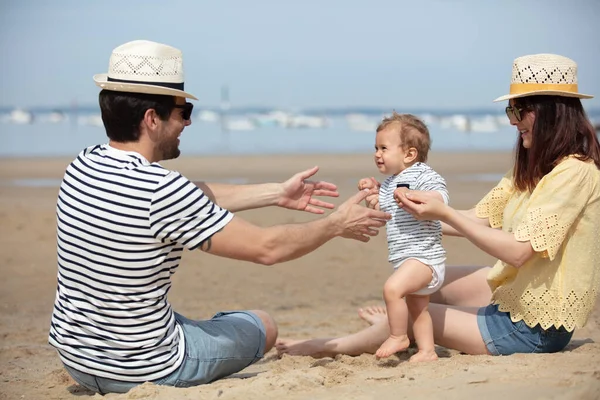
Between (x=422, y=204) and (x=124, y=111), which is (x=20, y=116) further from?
(x=422, y=204)

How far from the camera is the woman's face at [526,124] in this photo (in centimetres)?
471

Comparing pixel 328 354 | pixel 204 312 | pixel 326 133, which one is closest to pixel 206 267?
pixel 204 312

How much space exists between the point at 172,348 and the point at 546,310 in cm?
194

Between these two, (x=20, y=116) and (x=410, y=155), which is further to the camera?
(x=20, y=116)

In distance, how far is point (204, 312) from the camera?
23.7ft

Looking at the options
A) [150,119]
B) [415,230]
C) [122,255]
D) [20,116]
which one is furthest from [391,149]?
[20,116]

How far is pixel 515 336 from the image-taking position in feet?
15.6

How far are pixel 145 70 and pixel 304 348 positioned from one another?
2.07 metres

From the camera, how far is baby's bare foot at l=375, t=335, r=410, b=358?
4836 millimetres

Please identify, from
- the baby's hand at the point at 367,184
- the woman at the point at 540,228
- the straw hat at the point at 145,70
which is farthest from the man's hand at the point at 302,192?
the straw hat at the point at 145,70

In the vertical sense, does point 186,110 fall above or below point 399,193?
above

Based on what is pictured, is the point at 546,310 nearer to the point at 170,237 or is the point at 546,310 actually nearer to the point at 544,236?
the point at 544,236

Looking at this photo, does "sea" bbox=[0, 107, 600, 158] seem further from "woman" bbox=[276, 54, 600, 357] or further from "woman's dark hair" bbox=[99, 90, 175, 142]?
"woman's dark hair" bbox=[99, 90, 175, 142]

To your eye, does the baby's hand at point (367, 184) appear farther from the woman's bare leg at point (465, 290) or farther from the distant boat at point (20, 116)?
the distant boat at point (20, 116)
